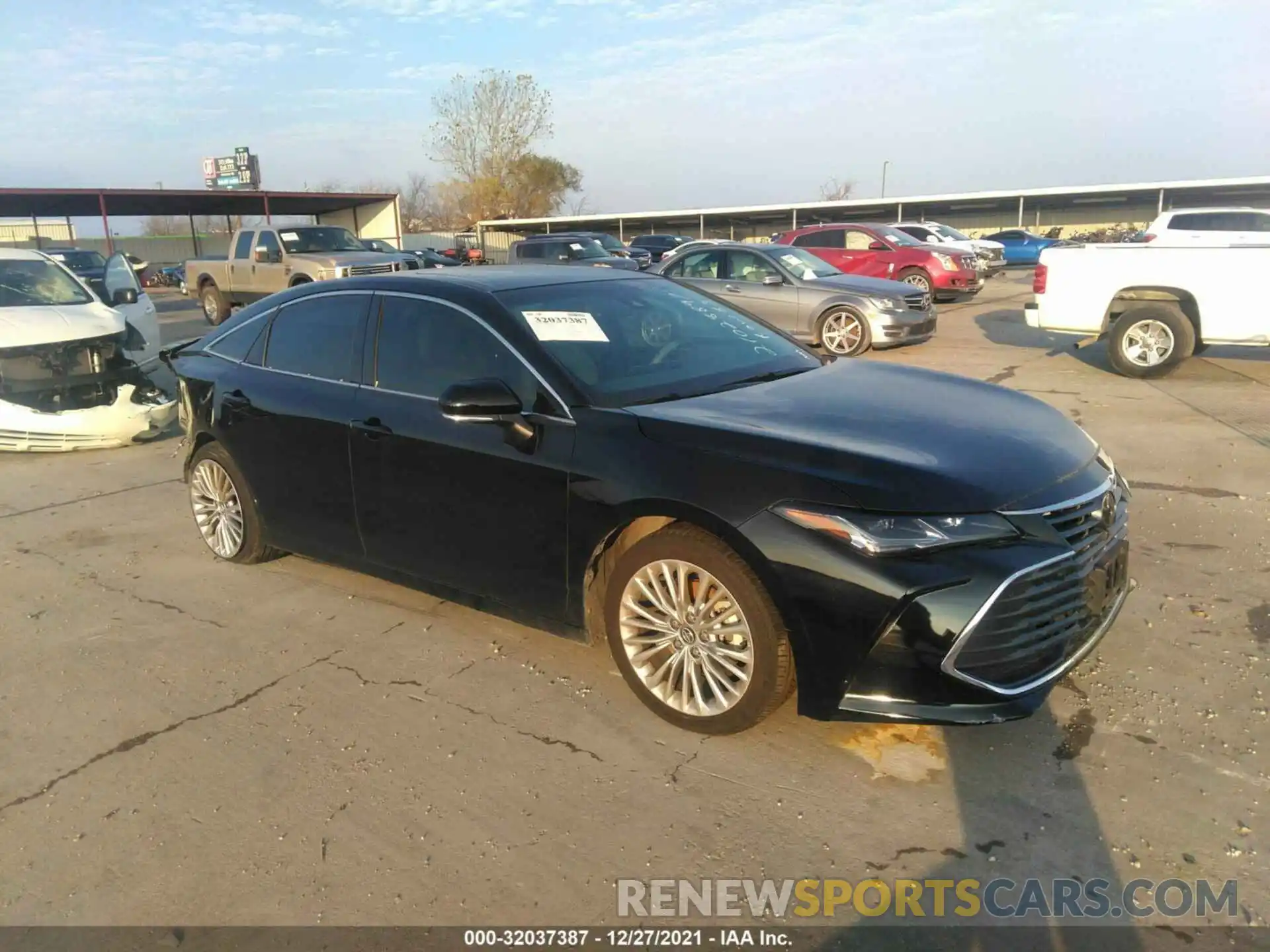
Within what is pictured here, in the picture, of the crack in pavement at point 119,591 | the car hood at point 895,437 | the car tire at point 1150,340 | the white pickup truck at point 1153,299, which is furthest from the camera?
the car tire at point 1150,340

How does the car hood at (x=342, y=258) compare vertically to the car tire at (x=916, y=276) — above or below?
above

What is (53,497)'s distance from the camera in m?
6.91

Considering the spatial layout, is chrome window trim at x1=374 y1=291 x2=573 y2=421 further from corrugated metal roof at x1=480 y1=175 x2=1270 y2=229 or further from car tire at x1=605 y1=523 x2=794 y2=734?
corrugated metal roof at x1=480 y1=175 x2=1270 y2=229

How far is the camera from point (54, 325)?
26.8ft

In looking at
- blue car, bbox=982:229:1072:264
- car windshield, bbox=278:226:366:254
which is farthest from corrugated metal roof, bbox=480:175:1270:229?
car windshield, bbox=278:226:366:254

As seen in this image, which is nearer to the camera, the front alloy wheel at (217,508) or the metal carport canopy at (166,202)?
the front alloy wheel at (217,508)

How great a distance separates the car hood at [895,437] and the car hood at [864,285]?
861cm

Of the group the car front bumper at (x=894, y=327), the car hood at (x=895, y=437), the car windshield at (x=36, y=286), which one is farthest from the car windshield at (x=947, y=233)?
the car hood at (x=895, y=437)

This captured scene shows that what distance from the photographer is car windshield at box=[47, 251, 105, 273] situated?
75.2 feet

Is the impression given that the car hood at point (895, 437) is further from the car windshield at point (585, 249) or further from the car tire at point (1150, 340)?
the car windshield at point (585, 249)

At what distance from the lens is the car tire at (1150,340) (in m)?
9.94

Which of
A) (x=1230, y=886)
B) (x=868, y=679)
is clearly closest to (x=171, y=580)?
(x=868, y=679)

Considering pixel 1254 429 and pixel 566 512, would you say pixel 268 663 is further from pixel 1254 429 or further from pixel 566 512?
pixel 1254 429

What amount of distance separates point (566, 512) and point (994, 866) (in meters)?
1.89
